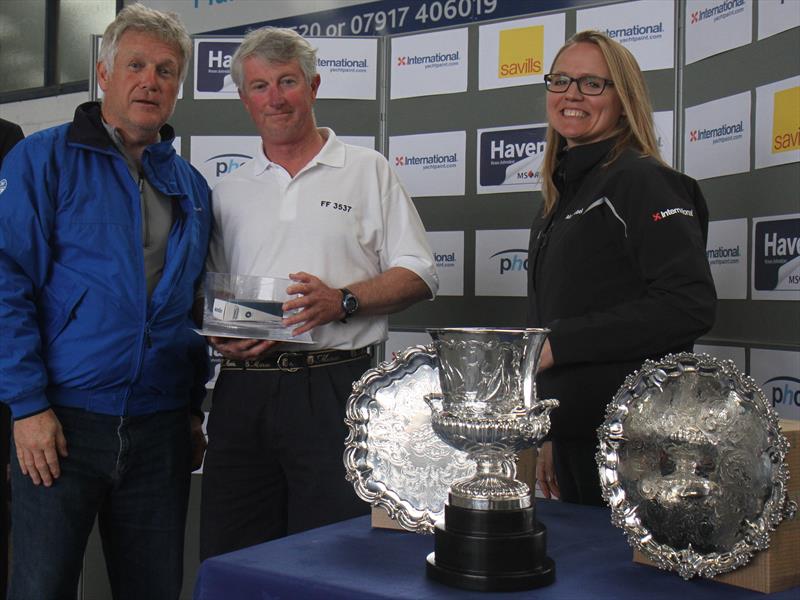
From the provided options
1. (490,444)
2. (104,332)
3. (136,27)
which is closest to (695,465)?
(490,444)

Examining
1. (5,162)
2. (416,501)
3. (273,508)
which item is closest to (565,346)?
(416,501)

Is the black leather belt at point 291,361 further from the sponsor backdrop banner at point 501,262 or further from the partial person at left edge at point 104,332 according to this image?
the sponsor backdrop banner at point 501,262

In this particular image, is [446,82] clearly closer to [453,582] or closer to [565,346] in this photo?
[565,346]

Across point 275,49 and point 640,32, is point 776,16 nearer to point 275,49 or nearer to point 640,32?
point 640,32

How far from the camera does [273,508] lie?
2.16 meters

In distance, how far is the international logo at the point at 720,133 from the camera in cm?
289

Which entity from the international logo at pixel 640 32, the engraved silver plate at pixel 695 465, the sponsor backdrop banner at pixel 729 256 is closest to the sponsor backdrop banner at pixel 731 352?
the sponsor backdrop banner at pixel 729 256

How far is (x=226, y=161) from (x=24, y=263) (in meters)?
1.80

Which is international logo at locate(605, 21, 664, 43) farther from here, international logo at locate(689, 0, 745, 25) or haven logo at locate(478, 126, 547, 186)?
haven logo at locate(478, 126, 547, 186)

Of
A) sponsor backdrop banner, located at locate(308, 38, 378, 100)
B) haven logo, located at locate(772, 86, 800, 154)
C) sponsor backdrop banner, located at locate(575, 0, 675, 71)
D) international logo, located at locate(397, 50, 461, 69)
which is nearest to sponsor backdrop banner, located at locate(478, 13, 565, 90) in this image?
international logo, located at locate(397, 50, 461, 69)

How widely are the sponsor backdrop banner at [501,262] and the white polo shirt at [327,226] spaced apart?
1.11m

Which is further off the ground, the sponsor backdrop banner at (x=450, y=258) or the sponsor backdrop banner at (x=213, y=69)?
the sponsor backdrop banner at (x=213, y=69)

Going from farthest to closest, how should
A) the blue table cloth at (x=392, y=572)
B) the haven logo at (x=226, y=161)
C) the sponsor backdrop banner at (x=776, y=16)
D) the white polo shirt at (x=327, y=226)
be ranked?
1. the haven logo at (x=226, y=161)
2. the sponsor backdrop banner at (x=776, y=16)
3. the white polo shirt at (x=327, y=226)
4. the blue table cloth at (x=392, y=572)

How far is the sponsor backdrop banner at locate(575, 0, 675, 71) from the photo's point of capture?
9.98 feet
